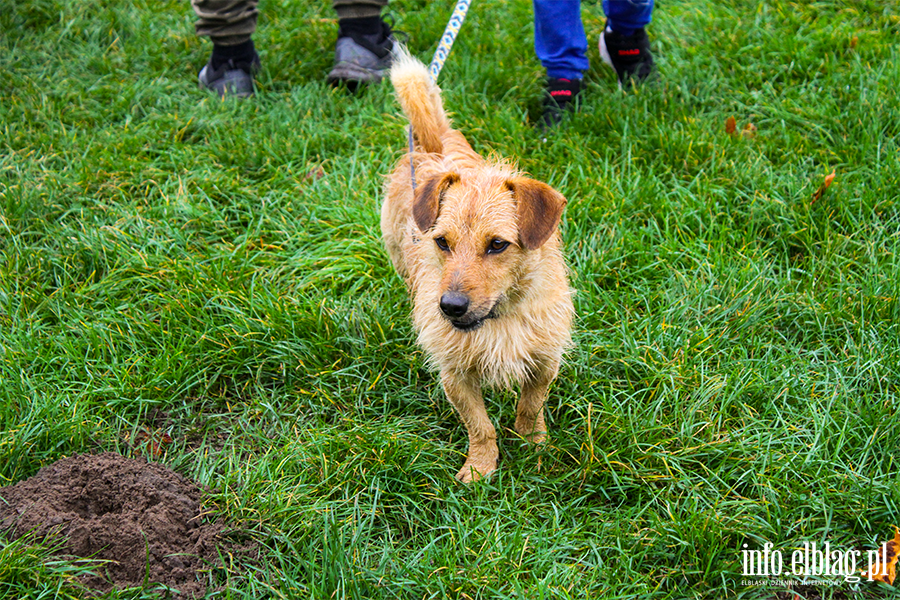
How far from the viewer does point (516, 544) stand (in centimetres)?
248

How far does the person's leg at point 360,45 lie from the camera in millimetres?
5125

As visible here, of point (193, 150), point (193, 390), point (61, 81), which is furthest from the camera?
point (61, 81)

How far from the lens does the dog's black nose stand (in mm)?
2326

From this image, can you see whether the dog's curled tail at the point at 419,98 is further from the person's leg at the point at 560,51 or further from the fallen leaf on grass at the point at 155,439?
the fallen leaf on grass at the point at 155,439

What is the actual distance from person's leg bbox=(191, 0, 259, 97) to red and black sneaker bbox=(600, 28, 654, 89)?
2.72m

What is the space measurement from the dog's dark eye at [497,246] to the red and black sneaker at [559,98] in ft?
7.65

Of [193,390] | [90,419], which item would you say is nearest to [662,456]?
[193,390]

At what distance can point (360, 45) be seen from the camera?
5262mm

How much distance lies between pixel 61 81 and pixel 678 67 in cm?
464

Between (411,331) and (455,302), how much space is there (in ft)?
3.75

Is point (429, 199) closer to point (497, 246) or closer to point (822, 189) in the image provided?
point (497, 246)

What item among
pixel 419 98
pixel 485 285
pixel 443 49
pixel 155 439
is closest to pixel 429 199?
pixel 485 285

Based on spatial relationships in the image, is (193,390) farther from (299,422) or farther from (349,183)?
(349,183)

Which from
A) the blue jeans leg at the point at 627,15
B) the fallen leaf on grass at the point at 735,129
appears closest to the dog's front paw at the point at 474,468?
the fallen leaf on grass at the point at 735,129
